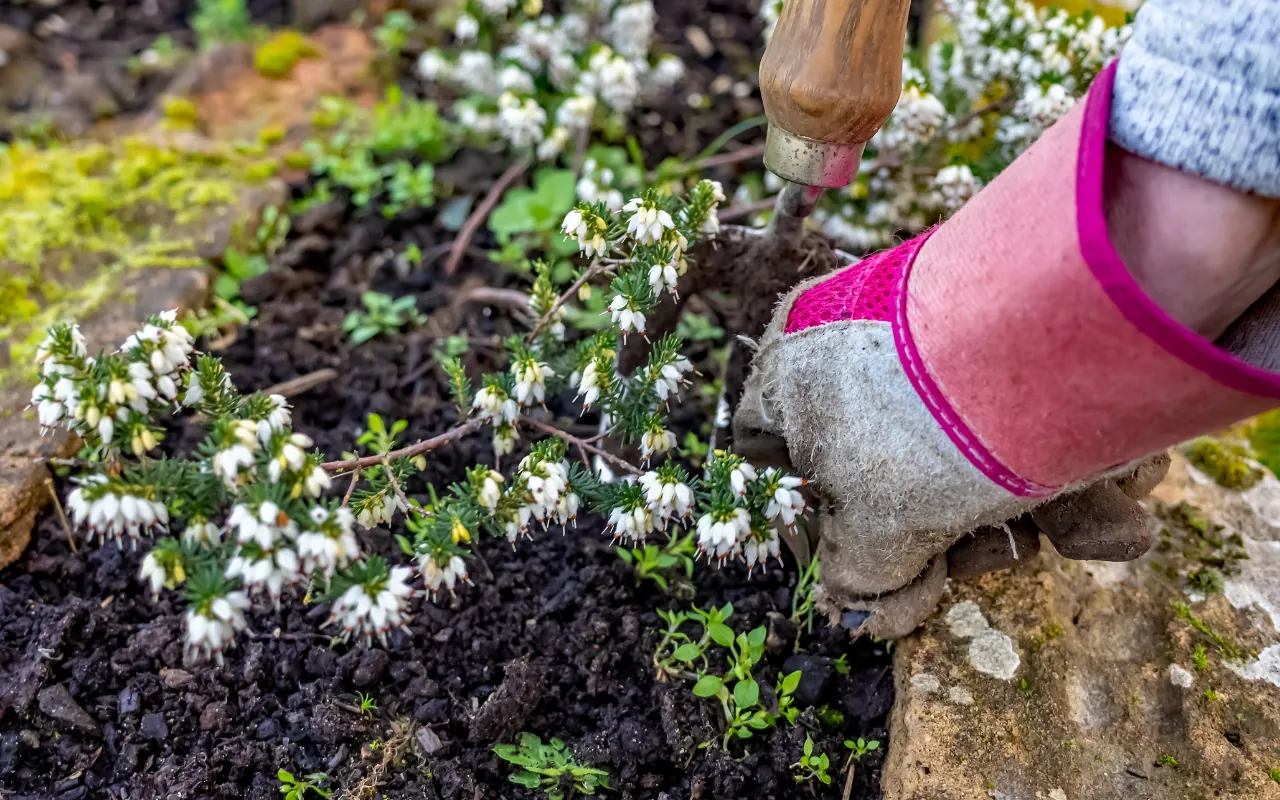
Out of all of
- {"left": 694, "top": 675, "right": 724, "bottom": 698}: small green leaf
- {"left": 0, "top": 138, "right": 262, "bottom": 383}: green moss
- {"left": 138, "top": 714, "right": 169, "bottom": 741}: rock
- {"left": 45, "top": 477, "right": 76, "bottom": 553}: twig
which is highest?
{"left": 0, "top": 138, "right": 262, "bottom": 383}: green moss

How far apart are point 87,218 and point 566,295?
169 centimetres

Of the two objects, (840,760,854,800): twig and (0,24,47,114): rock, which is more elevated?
(0,24,47,114): rock

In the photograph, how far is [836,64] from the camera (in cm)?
141

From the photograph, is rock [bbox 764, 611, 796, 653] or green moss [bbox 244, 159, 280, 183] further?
green moss [bbox 244, 159, 280, 183]

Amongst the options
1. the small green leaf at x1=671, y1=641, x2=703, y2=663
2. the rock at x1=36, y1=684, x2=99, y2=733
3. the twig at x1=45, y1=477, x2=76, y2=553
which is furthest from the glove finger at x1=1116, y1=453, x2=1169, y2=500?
the twig at x1=45, y1=477, x2=76, y2=553

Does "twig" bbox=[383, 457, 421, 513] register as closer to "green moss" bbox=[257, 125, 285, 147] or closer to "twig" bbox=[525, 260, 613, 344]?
"twig" bbox=[525, 260, 613, 344]

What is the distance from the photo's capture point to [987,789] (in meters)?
1.57

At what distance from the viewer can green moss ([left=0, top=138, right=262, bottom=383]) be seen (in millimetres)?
2377

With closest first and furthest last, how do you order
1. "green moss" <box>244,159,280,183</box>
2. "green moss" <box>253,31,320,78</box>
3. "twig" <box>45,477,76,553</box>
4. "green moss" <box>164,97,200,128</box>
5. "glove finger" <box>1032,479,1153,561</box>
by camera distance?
"glove finger" <box>1032,479,1153,561</box> < "twig" <box>45,477,76,553</box> < "green moss" <box>244,159,280,183</box> < "green moss" <box>164,97,200,128</box> < "green moss" <box>253,31,320,78</box>

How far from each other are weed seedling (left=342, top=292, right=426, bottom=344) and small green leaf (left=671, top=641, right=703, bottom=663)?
1235 mm

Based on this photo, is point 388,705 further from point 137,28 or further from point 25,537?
point 137,28

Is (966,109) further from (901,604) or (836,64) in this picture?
(901,604)

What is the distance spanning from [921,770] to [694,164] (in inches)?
68.1

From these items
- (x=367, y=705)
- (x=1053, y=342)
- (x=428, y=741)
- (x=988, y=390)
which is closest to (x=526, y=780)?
(x=428, y=741)
